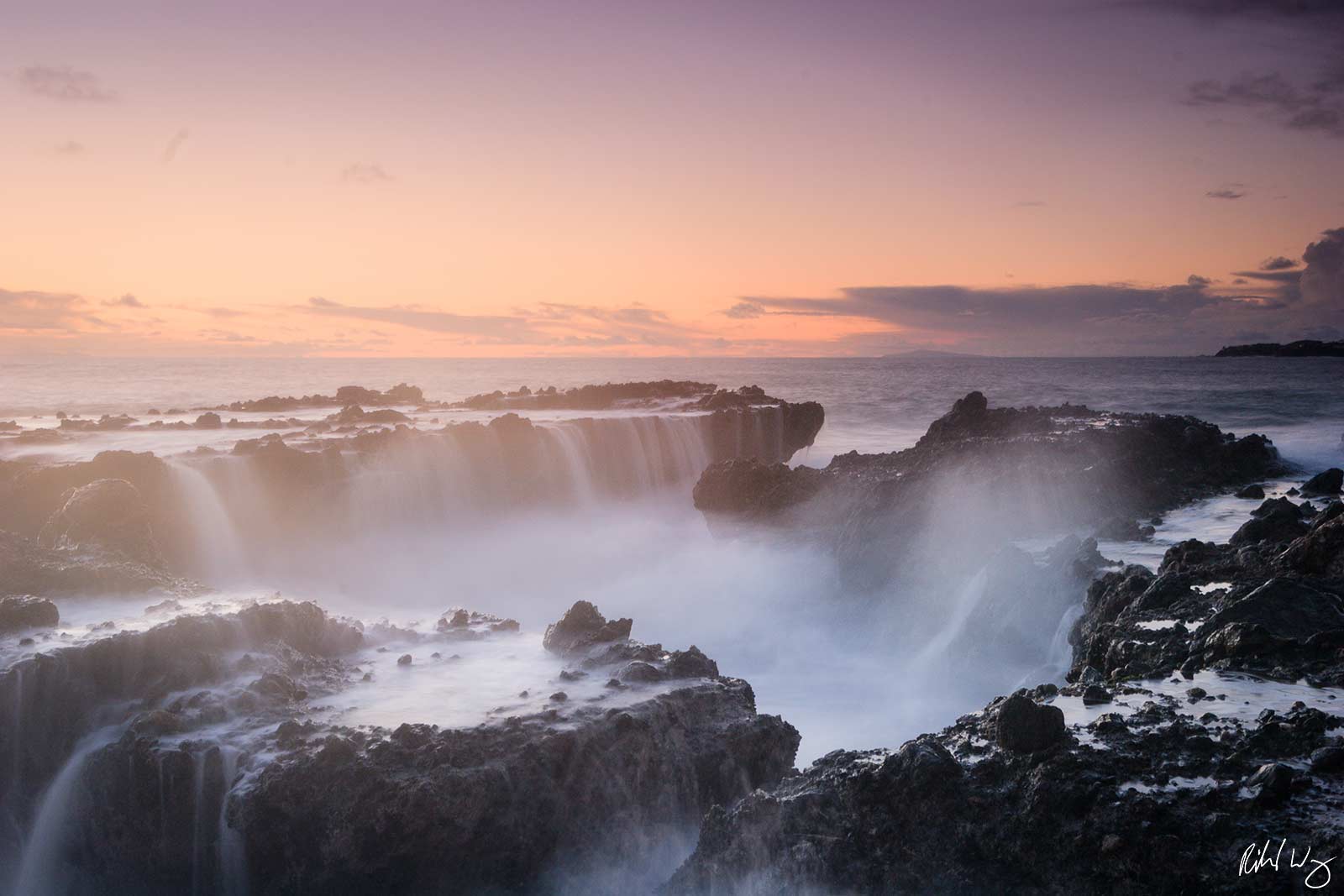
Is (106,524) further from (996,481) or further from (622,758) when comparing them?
(996,481)

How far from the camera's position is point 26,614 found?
9070 millimetres

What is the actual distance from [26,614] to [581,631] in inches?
224

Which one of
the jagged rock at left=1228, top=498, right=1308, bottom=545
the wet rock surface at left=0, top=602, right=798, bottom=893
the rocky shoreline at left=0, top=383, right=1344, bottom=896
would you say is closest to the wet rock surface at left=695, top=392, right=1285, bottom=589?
the jagged rock at left=1228, top=498, right=1308, bottom=545

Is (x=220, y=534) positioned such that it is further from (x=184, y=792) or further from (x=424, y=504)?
(x=184, y=792)

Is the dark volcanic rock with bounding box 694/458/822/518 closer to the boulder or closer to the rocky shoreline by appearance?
the rocky shoreline

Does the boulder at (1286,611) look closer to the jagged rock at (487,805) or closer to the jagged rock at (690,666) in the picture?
the jagged rock at (690,666)

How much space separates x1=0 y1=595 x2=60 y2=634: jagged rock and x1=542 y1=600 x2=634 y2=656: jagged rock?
5.13 metres

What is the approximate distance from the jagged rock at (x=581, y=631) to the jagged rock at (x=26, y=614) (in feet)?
16.8

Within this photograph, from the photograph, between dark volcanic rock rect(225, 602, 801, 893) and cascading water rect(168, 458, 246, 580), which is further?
cascading water rect(168, 458, 246, 580)

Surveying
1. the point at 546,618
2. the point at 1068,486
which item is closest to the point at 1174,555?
the point at 1068,486

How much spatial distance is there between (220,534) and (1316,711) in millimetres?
19311

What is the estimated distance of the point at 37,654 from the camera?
326 inches
